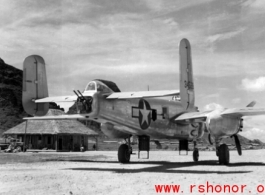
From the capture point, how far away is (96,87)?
47.4ft

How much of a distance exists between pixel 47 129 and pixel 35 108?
28958 mm

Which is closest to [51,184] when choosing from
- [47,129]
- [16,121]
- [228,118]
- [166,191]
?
[166,191]

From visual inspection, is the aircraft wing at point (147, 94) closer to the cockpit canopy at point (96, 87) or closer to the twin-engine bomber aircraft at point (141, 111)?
the twin-engine bomber aircraft at point (141, 111)

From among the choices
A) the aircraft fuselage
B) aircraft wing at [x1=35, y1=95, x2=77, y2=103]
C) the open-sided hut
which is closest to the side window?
the aircraft fuselage

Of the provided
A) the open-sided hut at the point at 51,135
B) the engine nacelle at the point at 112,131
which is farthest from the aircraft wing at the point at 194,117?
the open-sided hut at the point at 51,135

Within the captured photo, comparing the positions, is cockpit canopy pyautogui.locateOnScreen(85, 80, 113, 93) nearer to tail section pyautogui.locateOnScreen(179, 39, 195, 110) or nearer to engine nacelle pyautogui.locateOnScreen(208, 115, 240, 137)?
tail section pyautogui.locateOnScreen(179, 39, 195, 110)

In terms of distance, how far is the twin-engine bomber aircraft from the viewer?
14094mm

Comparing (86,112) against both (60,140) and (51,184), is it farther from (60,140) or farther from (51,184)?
(60,140)

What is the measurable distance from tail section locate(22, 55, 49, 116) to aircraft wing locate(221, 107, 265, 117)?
860 centimetres

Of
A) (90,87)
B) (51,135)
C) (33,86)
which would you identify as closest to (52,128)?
(51,135)

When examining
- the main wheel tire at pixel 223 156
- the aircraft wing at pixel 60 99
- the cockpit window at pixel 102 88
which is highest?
the cockpit window at pixel 102 88

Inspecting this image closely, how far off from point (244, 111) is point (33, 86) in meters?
9.90

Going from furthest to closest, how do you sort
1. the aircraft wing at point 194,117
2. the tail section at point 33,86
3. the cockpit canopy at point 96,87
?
the aircraft wing at point 194,117 < the tail section at point 33,86 < the cockpit canopy at point 96,87

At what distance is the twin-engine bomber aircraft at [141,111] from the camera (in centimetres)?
1409
